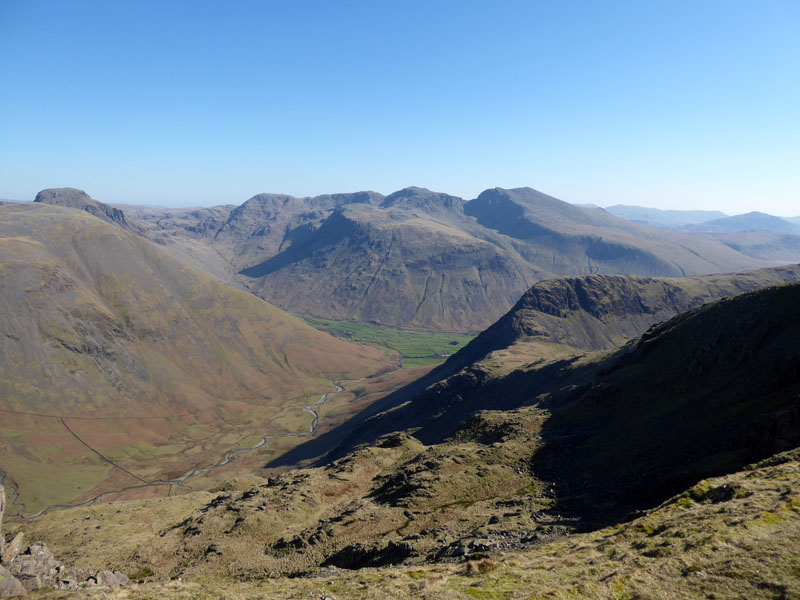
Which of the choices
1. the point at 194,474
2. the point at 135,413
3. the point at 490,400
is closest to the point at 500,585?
the point at 490,400

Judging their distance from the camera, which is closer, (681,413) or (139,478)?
(681,413)

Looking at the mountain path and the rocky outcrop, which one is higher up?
the rocky outcrop

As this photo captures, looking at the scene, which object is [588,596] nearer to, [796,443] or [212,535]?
[796,443]

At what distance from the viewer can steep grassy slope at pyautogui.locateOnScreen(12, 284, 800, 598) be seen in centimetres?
2677

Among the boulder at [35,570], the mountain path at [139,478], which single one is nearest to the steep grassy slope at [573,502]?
the boulder at [35,570]

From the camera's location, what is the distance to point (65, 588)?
3369 cm

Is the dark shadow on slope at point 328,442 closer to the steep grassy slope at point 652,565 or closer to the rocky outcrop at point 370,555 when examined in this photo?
the rocky outcrop at point 370,555

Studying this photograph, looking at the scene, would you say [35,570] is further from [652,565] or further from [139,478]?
[139,478]

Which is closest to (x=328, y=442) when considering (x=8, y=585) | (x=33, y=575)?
(x=33, y=575)

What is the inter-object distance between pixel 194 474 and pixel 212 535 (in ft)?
382

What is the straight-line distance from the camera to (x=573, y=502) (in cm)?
4869

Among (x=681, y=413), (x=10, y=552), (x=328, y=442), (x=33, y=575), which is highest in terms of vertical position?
(x=681, y=413)

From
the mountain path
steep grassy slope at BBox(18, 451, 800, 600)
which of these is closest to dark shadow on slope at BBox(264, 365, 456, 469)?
the mountain path

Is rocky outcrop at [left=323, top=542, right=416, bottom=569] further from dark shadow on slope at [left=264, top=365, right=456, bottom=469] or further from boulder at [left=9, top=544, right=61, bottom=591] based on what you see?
dark shadow on slope at [left=264, top=365, right=456, bottom=469]
